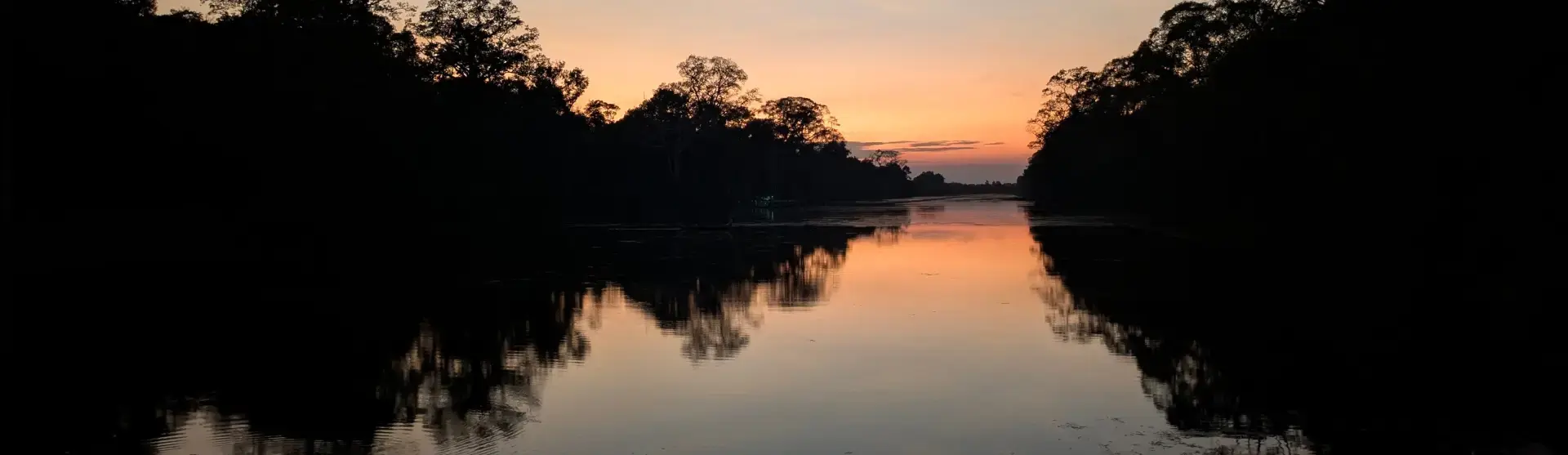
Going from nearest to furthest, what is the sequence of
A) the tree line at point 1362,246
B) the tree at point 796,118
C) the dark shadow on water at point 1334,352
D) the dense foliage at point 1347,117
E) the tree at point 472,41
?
the dark shadow on water at point 1334,352 → the tree line at point 1362,246 → the dense foliage at point 1347,117 → the tree at point 472,41 → the tree at point 796,118

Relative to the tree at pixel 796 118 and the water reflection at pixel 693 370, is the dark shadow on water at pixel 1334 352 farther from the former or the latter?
the tree at pixel 796 118

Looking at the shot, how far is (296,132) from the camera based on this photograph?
136 ft

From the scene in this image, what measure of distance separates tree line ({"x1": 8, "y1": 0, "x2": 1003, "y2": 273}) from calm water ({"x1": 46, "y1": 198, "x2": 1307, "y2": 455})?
16066 millimetres

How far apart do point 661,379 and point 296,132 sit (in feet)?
109

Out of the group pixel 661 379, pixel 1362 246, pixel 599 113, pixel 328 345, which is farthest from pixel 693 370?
pixel 599 113

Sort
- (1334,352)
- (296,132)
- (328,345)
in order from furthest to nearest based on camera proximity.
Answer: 1. (296,132)
2. (328,345)
3. (1334,352)

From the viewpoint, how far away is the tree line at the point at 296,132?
104ft

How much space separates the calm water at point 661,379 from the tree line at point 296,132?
16.1 m

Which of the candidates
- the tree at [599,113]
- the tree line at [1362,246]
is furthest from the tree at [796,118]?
the tree line at [1362,246]

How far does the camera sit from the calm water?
964 centimetres

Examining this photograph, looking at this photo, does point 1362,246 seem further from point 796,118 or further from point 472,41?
point 796,118

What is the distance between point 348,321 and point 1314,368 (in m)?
13.2

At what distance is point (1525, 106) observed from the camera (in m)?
22.8

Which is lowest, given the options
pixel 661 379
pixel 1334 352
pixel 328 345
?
pixel 1334 352
